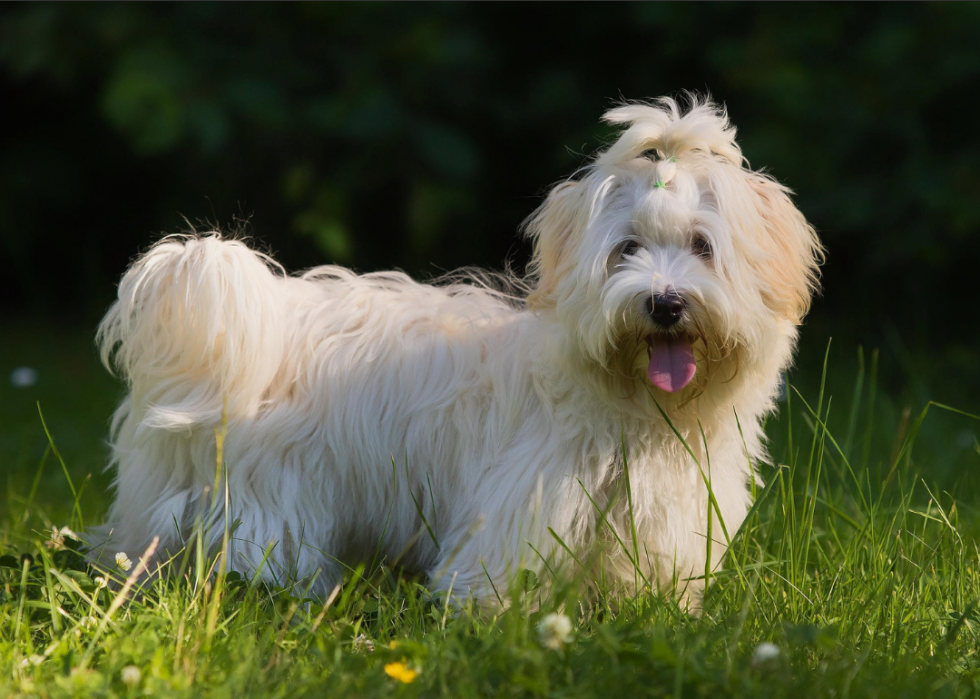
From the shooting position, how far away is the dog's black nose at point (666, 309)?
218 cm

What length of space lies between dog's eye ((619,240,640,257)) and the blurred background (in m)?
2.58

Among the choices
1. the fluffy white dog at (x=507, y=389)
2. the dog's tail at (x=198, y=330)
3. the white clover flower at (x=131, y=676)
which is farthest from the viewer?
the dog's tail at (x=198, y=330)

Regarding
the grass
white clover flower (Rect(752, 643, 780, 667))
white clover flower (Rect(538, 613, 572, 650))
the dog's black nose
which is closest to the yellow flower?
the grass

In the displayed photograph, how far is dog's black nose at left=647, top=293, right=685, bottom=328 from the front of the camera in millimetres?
2178

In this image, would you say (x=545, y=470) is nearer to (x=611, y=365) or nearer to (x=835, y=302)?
(x=611, y=365)

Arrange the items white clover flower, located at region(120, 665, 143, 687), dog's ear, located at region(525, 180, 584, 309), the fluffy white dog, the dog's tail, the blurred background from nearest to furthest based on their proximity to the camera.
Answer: white clover flower, located at region(120, 665, 143, 687) < the fluffy white dog < dog's ear, located at region(525, 180, 584, 309) < the dog's tail < the blurred background

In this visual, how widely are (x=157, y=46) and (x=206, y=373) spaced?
12.9ft

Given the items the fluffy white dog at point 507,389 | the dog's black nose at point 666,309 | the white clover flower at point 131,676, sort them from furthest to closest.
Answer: the fluffy white dog at point 507,389 < the dog's black nose at point 666,309 < the white clover flower at point 131,676

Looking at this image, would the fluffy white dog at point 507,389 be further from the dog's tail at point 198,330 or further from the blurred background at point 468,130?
the blurred background at point 468,130

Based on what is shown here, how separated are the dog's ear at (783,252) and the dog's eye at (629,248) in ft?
0.99

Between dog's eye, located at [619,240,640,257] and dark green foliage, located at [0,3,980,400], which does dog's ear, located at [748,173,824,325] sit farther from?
dark green foliage, located at [0,3,980,400]

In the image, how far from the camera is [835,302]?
6914 mm

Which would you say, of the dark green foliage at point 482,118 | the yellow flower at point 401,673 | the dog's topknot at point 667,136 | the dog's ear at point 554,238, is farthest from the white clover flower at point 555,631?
the dark green foliage at point 482,118

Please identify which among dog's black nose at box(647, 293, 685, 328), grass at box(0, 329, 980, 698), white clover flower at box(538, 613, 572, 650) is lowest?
grass at box(0, 329, 980, 698)
